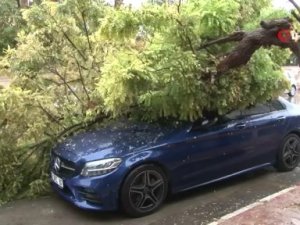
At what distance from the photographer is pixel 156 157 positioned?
563 cm

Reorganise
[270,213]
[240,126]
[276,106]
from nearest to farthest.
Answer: [270,213] → [240,126] → [276,106]

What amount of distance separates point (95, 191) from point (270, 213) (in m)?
Result: 1.97

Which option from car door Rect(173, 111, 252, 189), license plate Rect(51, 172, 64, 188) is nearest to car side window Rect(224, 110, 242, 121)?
car door Rect(173, 111, 252, 189)

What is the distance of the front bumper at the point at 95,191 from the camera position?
5.32m

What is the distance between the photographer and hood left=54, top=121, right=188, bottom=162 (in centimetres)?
555

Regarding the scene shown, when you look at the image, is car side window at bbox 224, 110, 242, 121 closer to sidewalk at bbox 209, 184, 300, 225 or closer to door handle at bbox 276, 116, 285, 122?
door handle at bbox 276, 116, 285, 122

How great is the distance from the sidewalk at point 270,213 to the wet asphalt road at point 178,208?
413mm

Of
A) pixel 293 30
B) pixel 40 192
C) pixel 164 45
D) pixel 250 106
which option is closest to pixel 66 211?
pixel 40 192

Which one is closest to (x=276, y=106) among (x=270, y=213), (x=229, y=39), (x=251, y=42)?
(x=229, y=39)

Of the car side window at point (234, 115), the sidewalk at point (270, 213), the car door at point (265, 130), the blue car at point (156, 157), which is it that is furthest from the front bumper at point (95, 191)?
the car door at point (265, 130)

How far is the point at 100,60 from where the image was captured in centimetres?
725

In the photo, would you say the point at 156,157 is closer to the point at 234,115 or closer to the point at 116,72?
the point at 116,72

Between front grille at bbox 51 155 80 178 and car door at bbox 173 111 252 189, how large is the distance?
1.33 meters

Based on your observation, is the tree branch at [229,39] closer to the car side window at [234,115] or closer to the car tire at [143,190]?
the car side window at [234,115]
